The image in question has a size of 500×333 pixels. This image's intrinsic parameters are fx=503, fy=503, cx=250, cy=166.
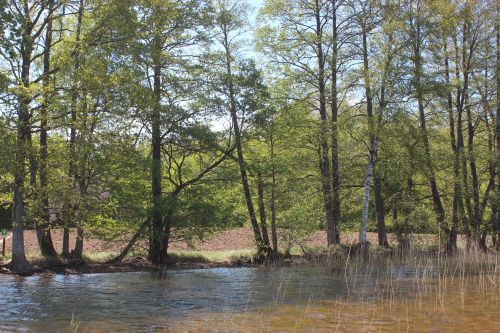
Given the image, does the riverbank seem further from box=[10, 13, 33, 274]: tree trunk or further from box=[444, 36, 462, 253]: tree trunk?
box=[444, 36, 462, 253]: tree trunk

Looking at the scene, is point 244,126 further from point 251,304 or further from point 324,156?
point 251,304

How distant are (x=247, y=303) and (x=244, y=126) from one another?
11.3 m

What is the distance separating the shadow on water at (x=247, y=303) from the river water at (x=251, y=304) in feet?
0.06

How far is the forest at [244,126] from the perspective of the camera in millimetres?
16156

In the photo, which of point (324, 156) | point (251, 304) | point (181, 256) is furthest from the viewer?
point (324, 156)

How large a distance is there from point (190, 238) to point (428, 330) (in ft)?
41.5

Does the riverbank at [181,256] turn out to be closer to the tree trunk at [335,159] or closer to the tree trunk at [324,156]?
the tree trunk at [324,156]

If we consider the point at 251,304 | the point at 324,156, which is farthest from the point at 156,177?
the point at 251,304

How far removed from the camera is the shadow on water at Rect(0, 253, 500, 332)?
27.7ft

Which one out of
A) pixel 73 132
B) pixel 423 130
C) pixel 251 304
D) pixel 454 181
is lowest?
pixel 251 304

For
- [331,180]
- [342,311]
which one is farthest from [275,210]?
[342,311]

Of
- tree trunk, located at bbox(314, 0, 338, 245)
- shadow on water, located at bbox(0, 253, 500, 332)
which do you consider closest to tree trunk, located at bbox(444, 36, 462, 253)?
tree trunk, located at bbox(314, 0, 338, 245)

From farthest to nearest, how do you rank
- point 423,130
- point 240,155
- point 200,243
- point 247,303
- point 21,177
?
point 423,130 < point 200,243 < point 240,155 < point 21,177 < point 247,303

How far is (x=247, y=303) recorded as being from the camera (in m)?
10.6
